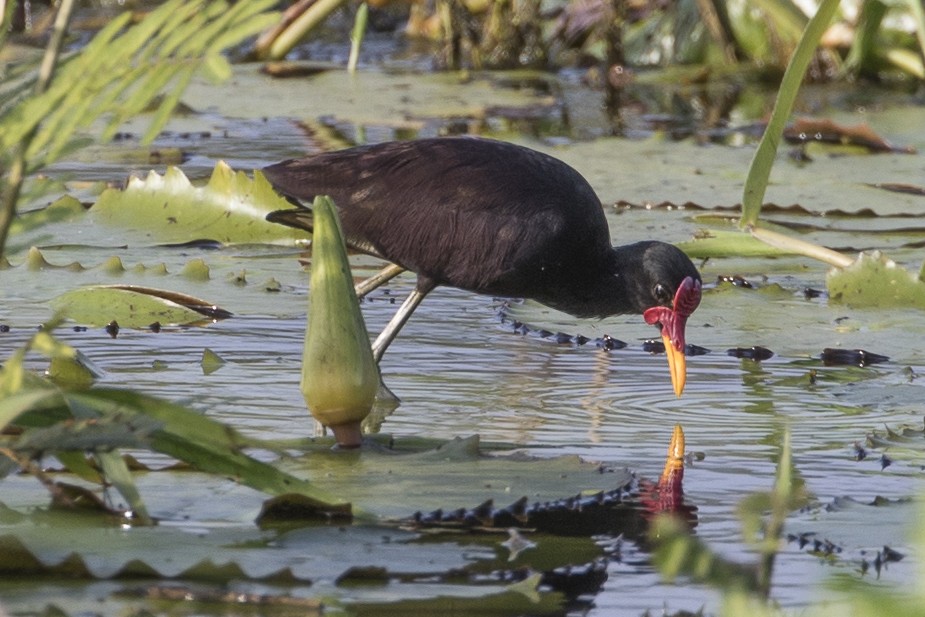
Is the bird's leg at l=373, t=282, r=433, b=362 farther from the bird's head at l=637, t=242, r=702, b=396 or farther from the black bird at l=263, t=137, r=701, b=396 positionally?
the bird's head at l=637, t=242, r=702, b=396

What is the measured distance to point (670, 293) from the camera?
4.22 metres

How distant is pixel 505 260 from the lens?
423 centimetres

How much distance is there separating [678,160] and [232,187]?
7.12ft

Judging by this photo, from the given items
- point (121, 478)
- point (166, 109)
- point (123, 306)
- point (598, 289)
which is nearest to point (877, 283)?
point (598, 289)

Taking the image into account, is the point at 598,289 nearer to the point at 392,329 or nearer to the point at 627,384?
the point at 627,384

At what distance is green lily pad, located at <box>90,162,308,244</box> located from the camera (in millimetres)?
5234

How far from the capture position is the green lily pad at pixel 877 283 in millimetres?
4441

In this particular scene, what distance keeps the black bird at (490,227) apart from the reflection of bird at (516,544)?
1555 millimetres

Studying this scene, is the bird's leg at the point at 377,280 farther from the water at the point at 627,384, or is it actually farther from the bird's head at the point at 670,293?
the bird's head at the point at 670,293

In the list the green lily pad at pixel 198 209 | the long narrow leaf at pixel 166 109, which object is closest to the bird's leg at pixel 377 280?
the green lily pad at pixel 198 209

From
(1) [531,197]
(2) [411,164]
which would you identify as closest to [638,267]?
(1) [531,197]

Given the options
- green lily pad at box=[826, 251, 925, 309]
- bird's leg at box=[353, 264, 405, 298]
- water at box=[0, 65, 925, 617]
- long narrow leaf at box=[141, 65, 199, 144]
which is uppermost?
long narrow leaf at box=[141, 65, 199, 144]

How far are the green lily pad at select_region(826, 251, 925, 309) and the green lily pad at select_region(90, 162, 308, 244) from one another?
174 cm

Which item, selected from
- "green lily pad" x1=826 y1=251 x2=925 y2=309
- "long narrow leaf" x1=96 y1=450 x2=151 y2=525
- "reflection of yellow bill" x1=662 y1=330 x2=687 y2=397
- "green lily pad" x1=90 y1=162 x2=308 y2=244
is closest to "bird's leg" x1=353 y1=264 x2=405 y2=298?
"green lily pad" x1=90 y1=162 x2=308 y2=244
